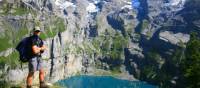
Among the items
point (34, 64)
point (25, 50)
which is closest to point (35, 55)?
point (34, 64)

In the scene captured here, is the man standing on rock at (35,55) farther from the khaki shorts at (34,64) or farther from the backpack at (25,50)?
the backpack at (25,50)

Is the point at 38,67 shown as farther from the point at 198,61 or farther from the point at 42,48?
the point at 198,61

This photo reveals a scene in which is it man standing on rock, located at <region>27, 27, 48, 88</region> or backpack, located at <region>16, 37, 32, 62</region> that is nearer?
man standing on rock, located at <region>27, 27, 48, 88</region>

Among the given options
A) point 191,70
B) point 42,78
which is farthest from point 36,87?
point 191,70

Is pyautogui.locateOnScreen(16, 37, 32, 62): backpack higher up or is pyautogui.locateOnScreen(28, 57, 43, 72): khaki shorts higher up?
pyautogui.locateOnScreen(16, 37, 32, 62): backpack

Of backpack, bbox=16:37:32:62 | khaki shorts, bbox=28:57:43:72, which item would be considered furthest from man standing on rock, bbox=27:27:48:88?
backpack, bbox=16:37:32:62

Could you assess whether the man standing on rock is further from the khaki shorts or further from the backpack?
the backpack

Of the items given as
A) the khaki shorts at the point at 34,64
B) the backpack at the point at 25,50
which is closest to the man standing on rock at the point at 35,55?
the khaki shorts at the point at 34,64
